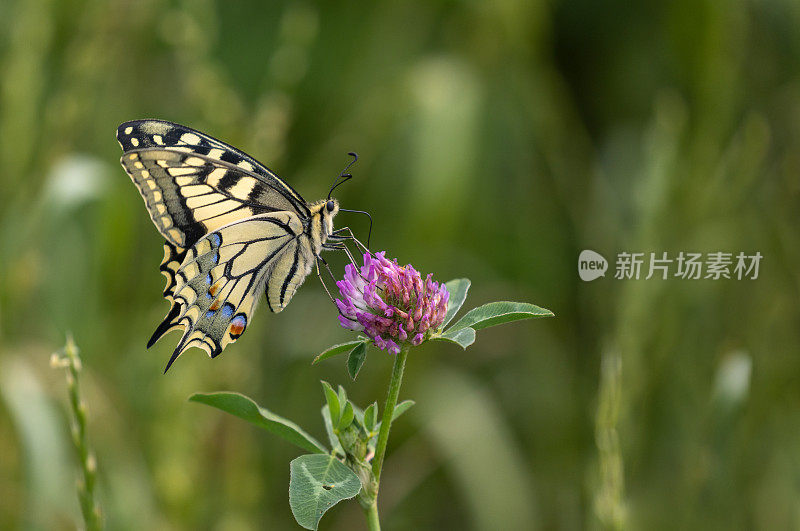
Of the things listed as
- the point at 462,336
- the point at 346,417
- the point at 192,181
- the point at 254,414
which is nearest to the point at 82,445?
the point at 254,414

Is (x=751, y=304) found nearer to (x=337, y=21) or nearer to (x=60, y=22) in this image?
(x=337, y=21)

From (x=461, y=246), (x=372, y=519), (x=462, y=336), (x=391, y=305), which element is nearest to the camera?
(x=372, y=519)

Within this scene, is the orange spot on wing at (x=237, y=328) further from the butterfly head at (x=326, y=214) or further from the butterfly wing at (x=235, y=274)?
the butterfly head at (x=326, y=214)

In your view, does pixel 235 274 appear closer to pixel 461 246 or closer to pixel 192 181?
pixel 192 181

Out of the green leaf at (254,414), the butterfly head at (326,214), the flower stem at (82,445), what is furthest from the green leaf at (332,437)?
the butterfly head at (326,214)

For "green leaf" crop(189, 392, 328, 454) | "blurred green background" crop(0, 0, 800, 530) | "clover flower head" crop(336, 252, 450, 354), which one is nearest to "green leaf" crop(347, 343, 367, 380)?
"clover flower head" crop(336, 252, 450, 354)
